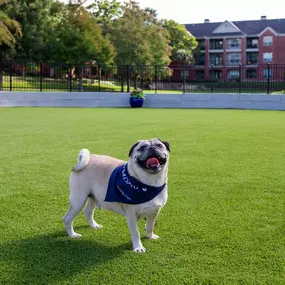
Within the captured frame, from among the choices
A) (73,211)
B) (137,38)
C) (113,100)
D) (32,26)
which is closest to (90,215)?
(73,211)

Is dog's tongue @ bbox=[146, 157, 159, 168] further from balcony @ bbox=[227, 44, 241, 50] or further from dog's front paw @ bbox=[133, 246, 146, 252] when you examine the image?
balcony @ bbox=[227, 44, 241, 50]

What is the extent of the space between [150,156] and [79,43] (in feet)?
104

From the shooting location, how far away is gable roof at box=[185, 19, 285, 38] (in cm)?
7331

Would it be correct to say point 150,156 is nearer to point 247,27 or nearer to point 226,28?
point 226,28

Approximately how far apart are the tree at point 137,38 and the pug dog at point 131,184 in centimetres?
3912

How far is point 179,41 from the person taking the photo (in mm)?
67625

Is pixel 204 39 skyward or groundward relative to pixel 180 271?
skyward

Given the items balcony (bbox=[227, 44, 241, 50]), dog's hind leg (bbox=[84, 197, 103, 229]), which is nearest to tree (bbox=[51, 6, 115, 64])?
dog's hind leg (bbox=[84, 197, 103, 229])

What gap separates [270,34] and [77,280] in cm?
7439

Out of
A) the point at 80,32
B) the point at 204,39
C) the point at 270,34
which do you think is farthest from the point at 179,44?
the point at 80,32

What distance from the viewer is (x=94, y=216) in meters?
4.10

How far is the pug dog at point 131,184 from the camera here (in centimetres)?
309

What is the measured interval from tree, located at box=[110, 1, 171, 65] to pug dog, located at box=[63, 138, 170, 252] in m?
39.1

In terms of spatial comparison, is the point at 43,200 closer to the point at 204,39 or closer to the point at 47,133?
the point at 47,133
